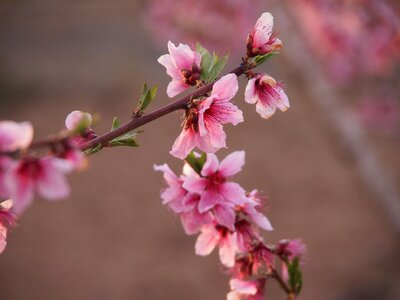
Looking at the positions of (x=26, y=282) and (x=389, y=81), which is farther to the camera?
(x=389, y=81)

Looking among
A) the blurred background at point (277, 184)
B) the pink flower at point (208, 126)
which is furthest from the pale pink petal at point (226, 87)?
the blurred background at point (277, 184)

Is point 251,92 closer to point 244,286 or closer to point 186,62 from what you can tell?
point 186,62

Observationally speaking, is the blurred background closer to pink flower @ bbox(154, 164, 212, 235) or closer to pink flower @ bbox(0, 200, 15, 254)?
pink flower @ bbox(154, 164, 212, 235)

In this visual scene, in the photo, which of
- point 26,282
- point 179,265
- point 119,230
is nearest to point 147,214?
point 119,230

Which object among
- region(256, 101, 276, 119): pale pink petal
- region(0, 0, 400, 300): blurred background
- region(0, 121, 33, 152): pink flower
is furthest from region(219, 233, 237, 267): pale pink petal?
region(0, 0, 400, 300): blurred background

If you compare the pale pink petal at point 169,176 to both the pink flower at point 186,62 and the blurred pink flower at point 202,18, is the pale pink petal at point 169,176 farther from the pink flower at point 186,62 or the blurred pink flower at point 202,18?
the blurred pink flower at point 202,18

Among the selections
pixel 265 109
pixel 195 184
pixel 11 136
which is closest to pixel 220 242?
pixel 195 184

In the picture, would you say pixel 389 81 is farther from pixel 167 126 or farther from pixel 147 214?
pixel 167 126
